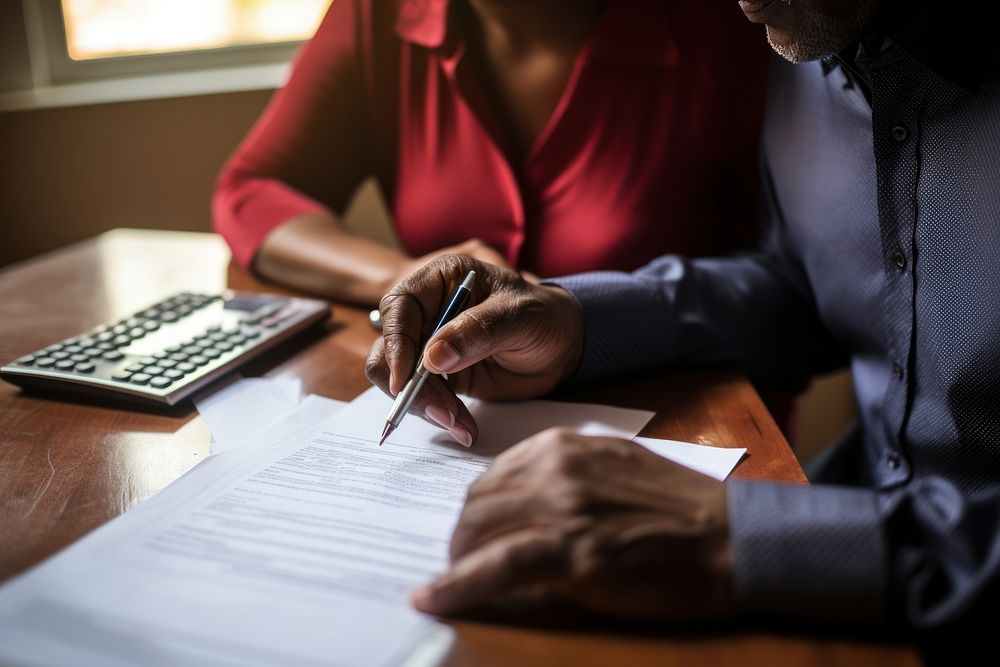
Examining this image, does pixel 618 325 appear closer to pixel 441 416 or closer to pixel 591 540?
pixel 441 416

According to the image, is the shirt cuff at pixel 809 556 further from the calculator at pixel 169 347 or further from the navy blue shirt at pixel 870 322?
the calculator at pixel 169 347

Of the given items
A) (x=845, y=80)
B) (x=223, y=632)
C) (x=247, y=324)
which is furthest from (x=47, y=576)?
(x=845, y=80)

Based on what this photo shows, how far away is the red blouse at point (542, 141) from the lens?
→ 103 centimetres

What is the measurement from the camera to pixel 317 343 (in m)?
0.89

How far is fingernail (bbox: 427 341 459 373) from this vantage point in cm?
64

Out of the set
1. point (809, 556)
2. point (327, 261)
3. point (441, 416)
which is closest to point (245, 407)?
point (441, 416)

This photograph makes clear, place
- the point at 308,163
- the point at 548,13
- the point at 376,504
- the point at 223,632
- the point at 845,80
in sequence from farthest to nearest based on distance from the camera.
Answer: the point at 308,163
the point at 548,13
the point at 845,80
the point at 376,504
the point at 223,632

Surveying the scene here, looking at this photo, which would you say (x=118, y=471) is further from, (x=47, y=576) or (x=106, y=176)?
(x=106, y=176)

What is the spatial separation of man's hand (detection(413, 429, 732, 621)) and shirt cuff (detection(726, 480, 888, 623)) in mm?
12

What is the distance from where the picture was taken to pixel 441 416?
0.66 meters

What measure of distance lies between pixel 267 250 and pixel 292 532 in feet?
2.09

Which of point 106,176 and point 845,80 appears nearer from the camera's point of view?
point 845,80

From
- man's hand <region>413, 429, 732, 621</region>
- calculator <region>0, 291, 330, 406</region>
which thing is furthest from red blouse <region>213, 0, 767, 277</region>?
man's hand <region>413, 429, 732, 621</region>

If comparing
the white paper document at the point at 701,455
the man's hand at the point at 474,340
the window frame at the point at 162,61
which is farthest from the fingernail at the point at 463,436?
the window frame at the point at 162,61
